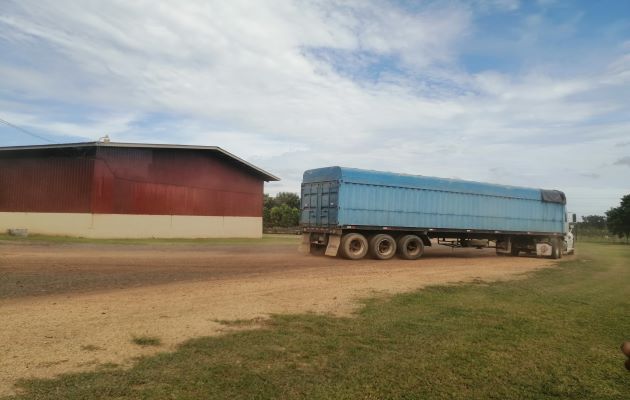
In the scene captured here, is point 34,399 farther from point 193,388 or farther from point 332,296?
point 332,296

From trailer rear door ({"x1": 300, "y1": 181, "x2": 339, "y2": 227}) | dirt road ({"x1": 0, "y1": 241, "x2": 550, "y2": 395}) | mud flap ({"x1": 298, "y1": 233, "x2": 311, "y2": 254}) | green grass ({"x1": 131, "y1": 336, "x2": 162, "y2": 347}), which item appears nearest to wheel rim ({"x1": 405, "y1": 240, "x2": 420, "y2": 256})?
dirt road ({"x1": 0, "y1": 241, "x2": 550, "y2": 395})

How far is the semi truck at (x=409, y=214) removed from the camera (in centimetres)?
1961

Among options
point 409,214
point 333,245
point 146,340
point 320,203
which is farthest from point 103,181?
point 146,340

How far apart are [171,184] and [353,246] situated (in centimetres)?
1612

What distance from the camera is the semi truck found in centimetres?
1961

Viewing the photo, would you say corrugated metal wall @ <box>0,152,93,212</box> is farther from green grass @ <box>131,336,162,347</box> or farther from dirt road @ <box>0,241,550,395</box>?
green grass @ <box>131,336,162,347</box>

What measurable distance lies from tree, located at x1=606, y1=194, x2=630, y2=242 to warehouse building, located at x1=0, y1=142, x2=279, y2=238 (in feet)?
170

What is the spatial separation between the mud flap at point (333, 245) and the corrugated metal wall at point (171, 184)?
1520 cm

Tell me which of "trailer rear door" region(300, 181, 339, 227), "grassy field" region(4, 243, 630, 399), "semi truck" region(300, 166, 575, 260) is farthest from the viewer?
"semi truck" region(300, 166, 575, 260)

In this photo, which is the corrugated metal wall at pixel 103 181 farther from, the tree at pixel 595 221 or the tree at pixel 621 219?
the tree at pixel 595 221

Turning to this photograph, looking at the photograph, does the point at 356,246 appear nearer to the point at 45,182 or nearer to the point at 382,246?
the point at 382,246

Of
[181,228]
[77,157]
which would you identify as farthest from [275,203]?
[77,157]

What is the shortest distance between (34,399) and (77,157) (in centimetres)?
2689

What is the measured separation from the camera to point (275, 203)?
7069 cm
